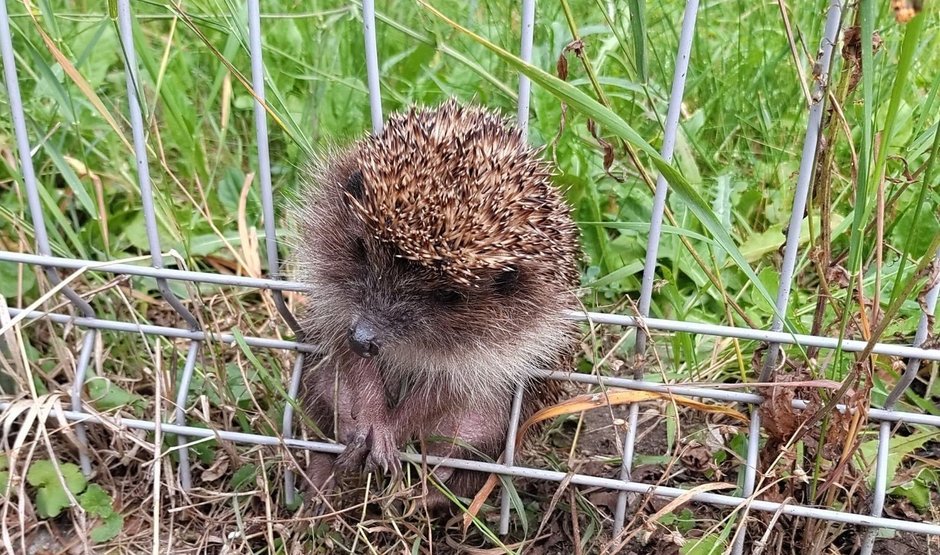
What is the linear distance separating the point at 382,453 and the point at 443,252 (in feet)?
2.20

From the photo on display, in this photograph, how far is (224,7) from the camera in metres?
2.52

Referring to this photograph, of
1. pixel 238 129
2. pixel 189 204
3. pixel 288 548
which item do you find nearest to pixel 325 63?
pixel 238 129

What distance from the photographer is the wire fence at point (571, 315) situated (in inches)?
80.0

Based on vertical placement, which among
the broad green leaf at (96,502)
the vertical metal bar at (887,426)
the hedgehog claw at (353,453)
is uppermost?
the vertical metal bar at (887,426)

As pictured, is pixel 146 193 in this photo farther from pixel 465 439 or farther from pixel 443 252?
pixel 465 439

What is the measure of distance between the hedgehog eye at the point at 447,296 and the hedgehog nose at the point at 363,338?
0.61ft

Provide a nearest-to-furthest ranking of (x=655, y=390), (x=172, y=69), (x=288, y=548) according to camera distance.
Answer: (x=655, y=390) < (x=288, y=548) < (x=172, y=69)

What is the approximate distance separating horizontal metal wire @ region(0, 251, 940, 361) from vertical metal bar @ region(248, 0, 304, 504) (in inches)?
3.7

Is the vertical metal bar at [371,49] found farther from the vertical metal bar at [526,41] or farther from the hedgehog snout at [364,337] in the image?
the hedgehog snout at [364,337]

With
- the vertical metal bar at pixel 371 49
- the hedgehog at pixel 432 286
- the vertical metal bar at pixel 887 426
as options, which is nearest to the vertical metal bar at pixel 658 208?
the hedgehog at pixel 432 286

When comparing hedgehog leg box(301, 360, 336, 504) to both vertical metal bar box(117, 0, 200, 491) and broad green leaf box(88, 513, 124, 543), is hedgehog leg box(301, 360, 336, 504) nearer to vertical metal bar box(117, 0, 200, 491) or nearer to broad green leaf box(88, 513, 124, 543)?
vertical metal bar box(117, 0, 200, 491)

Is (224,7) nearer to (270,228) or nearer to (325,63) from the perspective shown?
(270,228)

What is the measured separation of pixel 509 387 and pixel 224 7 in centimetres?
141

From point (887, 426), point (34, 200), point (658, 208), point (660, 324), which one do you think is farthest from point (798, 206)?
point (34, 200)
